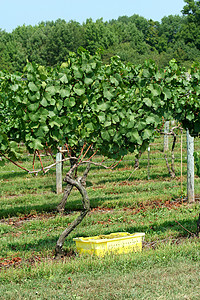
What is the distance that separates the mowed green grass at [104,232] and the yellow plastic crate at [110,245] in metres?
0.14

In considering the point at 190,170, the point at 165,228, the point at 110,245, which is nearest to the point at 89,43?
the point at 190,170

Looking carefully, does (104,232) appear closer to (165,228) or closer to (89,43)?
(165,228)

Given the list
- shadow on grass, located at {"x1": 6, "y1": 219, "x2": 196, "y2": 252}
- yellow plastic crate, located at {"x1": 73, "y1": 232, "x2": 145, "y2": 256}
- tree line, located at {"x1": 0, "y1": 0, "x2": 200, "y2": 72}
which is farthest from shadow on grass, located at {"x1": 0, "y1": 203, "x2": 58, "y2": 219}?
tree line, located at {"x1": 0, "y1": 0, "x2": 200, "y2": 72}

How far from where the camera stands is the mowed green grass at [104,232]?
4.21 meters

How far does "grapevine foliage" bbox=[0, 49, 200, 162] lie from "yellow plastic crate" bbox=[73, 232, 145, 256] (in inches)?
49.3

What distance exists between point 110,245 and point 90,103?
197 centimetres

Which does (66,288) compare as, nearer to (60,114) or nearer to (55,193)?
(60,114)

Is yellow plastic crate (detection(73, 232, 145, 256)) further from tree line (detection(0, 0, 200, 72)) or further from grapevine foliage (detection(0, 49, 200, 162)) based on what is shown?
tree line (detection(0, 0, 200, 72))

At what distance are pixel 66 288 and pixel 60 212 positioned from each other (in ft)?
14.7

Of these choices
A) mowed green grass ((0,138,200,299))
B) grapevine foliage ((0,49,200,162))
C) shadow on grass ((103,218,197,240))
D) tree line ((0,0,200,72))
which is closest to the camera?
mowed green grass ((0,138,200,299))

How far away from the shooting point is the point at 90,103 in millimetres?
5414

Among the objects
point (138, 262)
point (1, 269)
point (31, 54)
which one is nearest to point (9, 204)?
point (1, 269)

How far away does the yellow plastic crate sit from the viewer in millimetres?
5328

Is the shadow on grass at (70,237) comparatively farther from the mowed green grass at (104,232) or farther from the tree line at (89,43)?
the tree line at (89,43)
